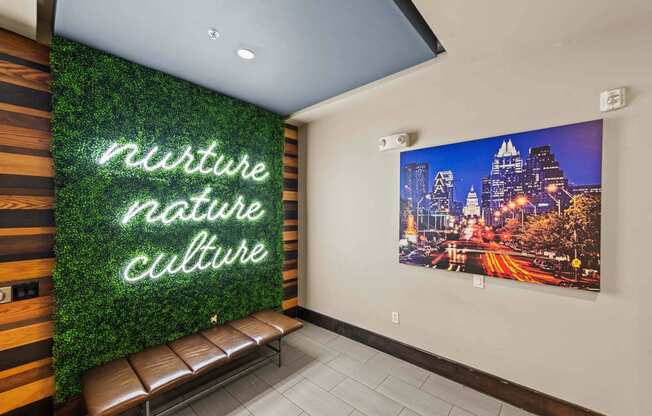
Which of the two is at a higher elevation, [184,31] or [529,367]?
[184,31]

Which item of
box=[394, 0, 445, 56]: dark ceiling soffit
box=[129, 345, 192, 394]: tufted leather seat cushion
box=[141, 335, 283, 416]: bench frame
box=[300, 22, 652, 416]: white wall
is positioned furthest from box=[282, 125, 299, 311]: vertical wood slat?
box=[394, 0, 445, 56]: dark ceiling soffit

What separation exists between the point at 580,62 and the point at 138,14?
312 centimetres

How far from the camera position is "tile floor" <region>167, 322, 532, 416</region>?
82.0 inches

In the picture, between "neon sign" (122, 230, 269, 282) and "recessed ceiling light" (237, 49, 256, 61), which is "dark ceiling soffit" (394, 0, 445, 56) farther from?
"neon sign" (122, 230, 269, 282)

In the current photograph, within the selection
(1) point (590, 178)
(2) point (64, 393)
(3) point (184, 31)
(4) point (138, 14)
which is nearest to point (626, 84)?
(1) point (590, 178)

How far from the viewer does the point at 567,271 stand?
6.14 ft

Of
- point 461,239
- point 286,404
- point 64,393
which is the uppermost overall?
point 461,239

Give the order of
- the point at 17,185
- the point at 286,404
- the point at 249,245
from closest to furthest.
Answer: the point at 17,185 < the point at 286,404 < the point at 249,245

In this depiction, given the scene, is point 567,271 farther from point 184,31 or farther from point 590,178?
point 184,31

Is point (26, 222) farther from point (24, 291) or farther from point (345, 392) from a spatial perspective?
point (345, 392)

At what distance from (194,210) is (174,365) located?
4.55ft

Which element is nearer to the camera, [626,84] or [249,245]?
[626,84]

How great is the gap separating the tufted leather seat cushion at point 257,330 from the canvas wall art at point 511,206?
156 cm

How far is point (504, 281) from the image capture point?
2.16m
